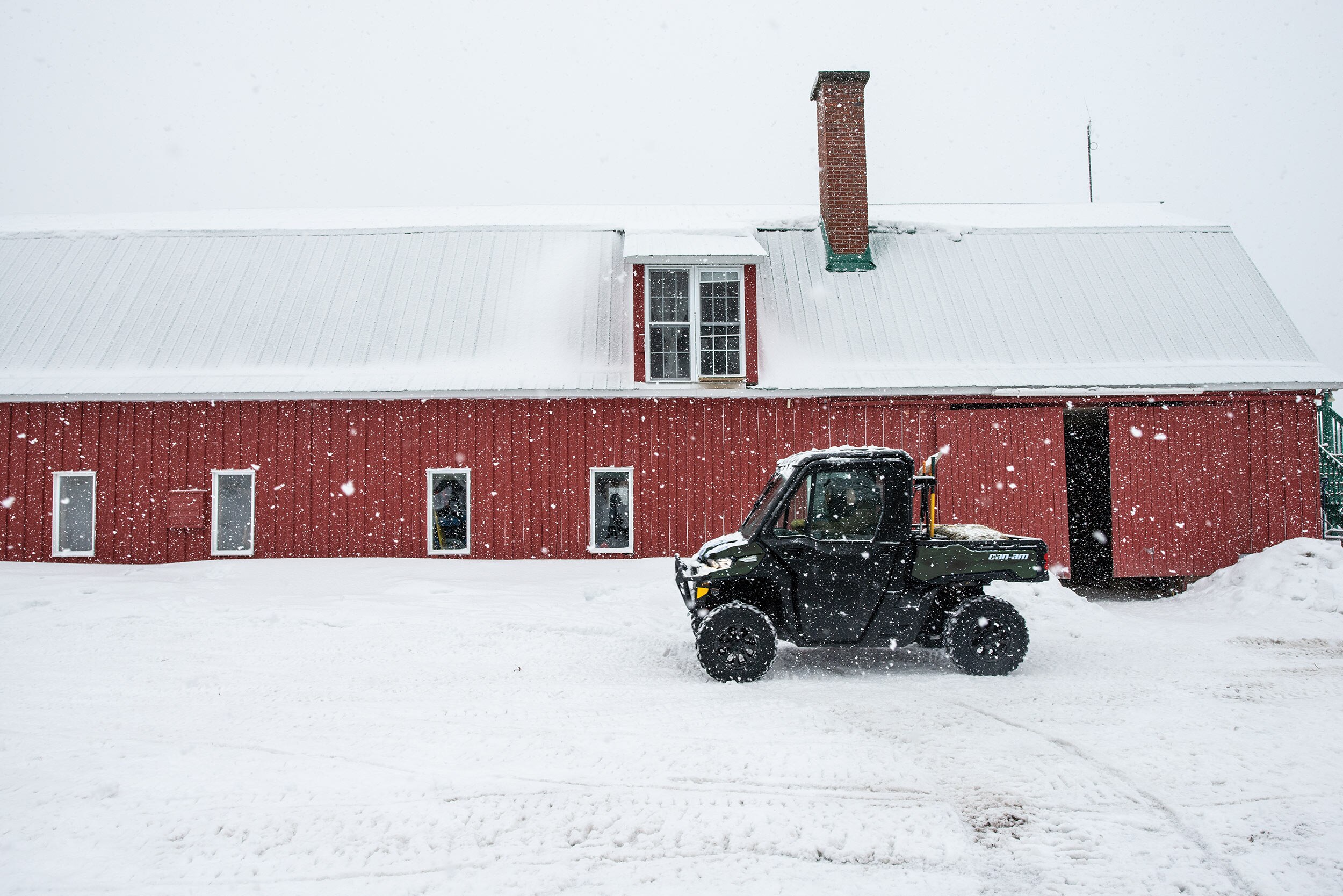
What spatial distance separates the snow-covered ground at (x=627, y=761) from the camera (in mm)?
3787

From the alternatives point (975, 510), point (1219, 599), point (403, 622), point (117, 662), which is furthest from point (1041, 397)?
point (117, 662)

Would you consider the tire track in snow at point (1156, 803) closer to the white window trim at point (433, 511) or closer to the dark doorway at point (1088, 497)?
the white window trim at point (433, 511)

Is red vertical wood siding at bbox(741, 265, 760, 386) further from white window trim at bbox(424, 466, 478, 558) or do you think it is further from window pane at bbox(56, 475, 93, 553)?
window pane at bbox(56, 475, 93, 553)

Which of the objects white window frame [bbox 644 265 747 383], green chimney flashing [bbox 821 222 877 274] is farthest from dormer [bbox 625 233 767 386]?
green chimney flashing [bbox 821 222 877 274]

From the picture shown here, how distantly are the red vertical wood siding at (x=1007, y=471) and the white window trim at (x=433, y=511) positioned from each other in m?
7.74

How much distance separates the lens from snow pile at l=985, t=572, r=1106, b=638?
32.0ft

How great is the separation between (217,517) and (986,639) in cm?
1213

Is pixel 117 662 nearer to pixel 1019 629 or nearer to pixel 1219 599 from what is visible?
pixel 1019 629

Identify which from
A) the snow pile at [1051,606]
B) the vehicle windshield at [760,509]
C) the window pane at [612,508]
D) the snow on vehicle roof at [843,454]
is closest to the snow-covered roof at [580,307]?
the window pane at [612,508]

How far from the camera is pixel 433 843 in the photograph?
4008 millimetres

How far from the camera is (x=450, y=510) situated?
13.5 meters

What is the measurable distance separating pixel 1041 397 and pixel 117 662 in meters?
13.1

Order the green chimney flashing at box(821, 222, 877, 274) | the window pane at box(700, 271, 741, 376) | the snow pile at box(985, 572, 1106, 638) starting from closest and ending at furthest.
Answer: the snow pile at box(985, 572, 1106, 638) < the window pane at box(700, 271, 741, 376) < the green chimney flashing at box(821, 222, 877, 274)

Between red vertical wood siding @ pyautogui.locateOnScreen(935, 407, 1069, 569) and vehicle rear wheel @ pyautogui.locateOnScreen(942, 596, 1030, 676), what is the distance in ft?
20.9
